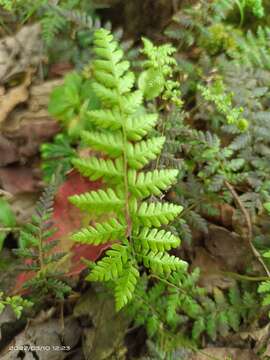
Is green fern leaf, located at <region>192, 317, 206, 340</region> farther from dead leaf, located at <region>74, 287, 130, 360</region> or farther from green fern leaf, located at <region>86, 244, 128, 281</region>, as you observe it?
green fern leaf, located at <region>86, 244, 128, 281</region>

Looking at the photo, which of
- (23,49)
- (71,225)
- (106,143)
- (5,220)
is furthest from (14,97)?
(106,143)

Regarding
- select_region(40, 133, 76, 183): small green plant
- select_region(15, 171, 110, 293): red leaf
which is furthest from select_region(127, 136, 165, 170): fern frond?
select_region(40, 133, 76, 183): small green plant

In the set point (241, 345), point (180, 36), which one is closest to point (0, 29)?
point (180, 36)

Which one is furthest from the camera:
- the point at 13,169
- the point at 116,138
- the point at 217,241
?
the point at 13,169

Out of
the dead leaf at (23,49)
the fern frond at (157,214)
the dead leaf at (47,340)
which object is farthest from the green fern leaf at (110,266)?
the dead leaf at (23,49)

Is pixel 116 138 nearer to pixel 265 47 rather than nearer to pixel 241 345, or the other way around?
pixel 241 345

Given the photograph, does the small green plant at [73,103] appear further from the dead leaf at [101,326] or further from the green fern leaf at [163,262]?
the green fern leaf at [163,262]
